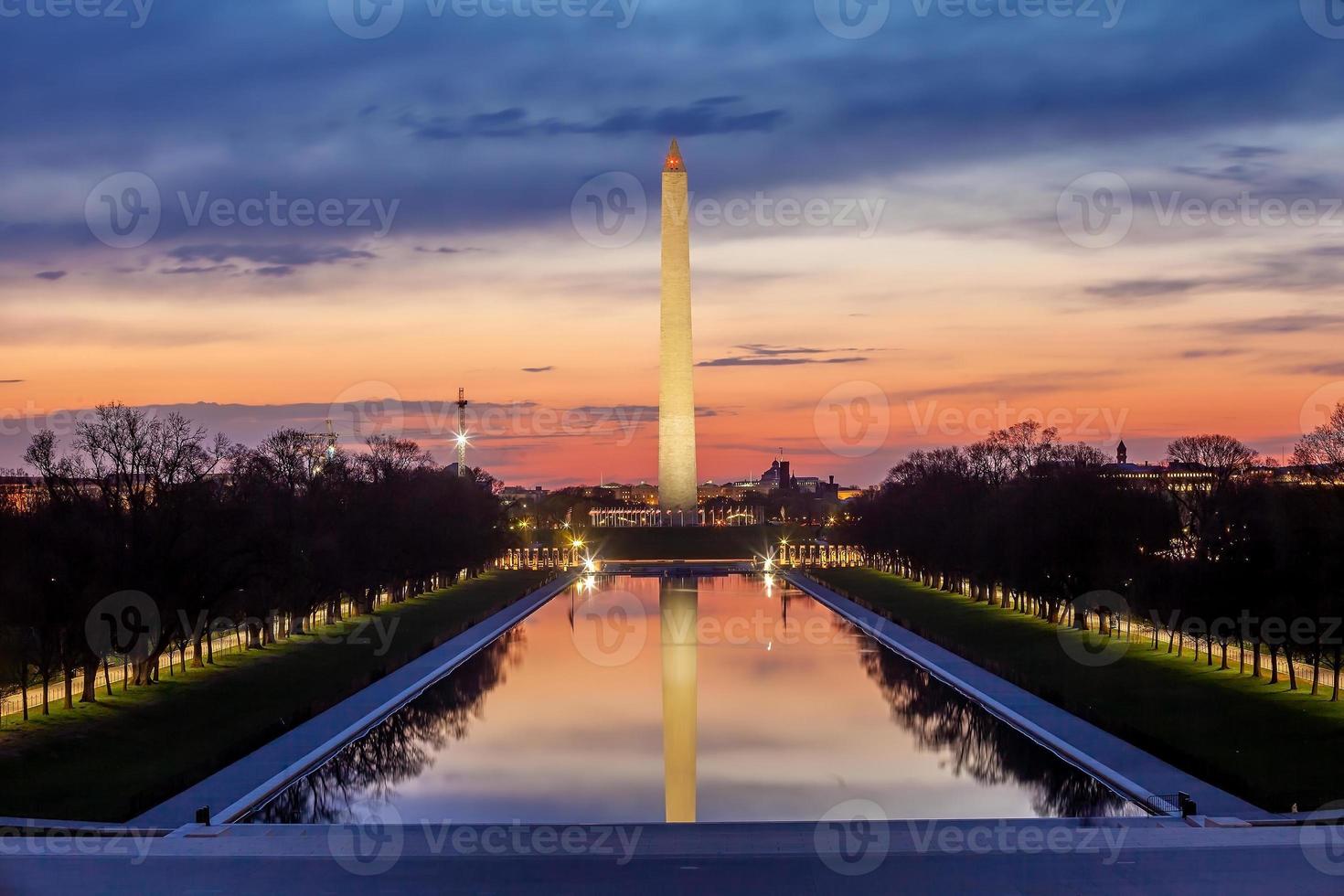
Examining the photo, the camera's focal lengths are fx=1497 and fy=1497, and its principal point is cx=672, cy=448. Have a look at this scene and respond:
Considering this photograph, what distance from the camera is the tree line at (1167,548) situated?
2488 cm

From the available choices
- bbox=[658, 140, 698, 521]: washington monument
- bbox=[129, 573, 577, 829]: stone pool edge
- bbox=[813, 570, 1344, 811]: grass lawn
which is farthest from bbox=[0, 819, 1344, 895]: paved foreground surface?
bbox=[658, 140, 698, 521]: washington monument

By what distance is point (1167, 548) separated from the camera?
121 feet

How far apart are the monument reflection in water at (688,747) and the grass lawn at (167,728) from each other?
5.58ft

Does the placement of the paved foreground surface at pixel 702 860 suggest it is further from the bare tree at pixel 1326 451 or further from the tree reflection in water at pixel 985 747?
the bare tree at pixel 1326 451

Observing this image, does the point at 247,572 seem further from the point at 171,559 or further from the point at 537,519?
the point at 537,519

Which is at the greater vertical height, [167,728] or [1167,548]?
[1167,548]

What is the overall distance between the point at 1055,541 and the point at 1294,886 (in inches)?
909

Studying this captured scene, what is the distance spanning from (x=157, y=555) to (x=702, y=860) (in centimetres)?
1562

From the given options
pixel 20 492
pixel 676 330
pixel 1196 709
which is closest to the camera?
pixel 1196 709

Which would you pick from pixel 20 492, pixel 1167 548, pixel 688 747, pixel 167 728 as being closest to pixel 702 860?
pixel 688 747

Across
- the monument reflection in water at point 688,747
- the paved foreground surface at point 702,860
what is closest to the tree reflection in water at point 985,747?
the monument reflection in water at point 688,747

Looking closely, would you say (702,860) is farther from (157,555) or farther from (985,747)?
(157,555)

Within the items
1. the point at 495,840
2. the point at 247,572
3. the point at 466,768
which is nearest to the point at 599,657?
the point at 247,572

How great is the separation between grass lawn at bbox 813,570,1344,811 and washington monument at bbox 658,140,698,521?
32.1 meters
